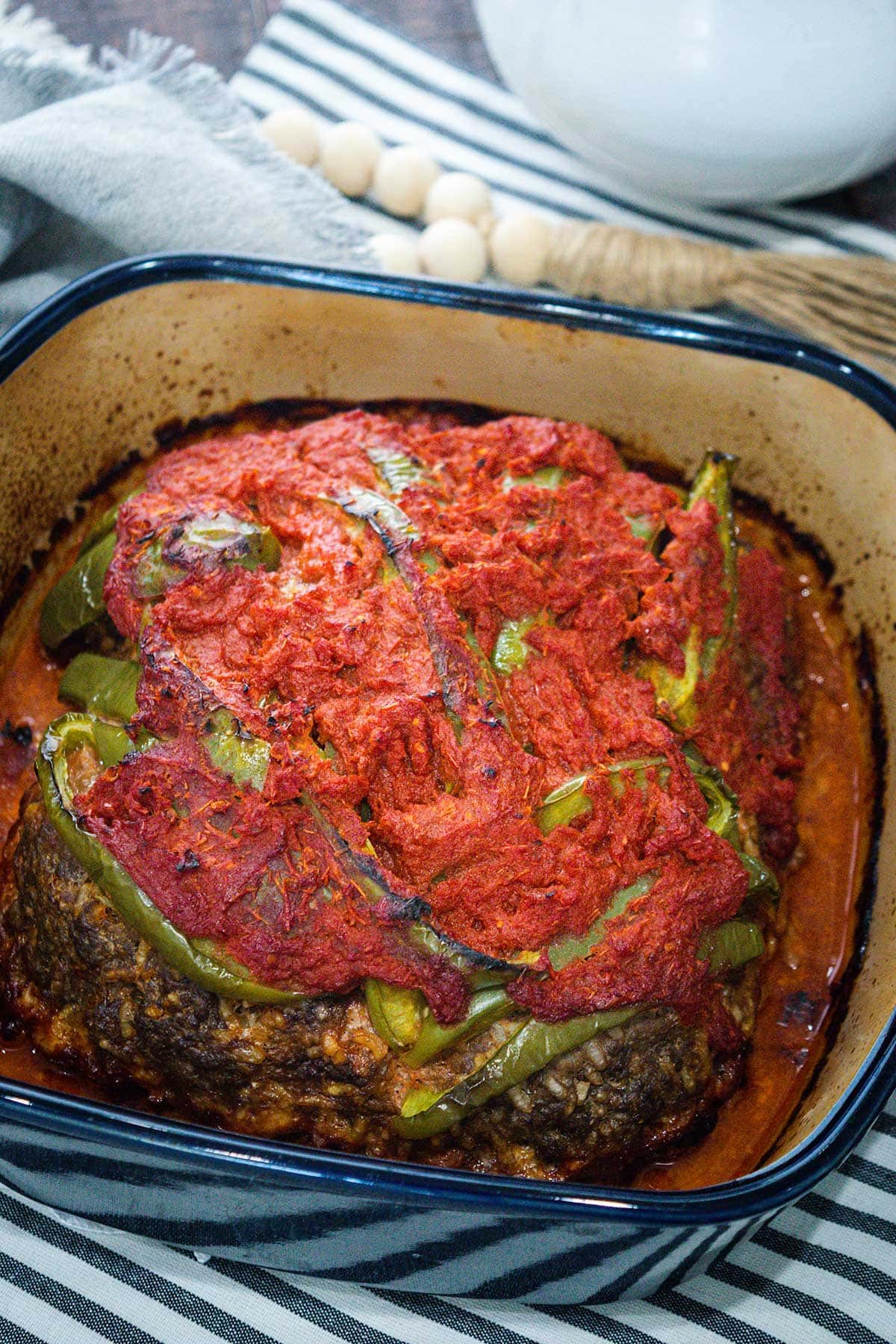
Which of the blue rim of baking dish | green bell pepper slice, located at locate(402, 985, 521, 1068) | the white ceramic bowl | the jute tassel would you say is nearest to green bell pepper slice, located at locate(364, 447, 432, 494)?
green bell pepper slice, located at locate(402, 985, 521, 1068)

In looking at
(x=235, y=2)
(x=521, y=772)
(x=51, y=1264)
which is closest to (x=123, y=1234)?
(x=51, y=1264)

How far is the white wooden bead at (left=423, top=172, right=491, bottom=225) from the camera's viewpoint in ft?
12.8

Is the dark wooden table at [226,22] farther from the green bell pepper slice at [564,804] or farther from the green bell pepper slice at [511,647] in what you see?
the green bell pepper slice at [564,804]

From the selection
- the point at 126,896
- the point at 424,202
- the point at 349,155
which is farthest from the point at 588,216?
the point at 126,896

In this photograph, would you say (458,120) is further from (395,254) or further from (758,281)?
(758,281)

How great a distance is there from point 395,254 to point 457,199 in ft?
0.97

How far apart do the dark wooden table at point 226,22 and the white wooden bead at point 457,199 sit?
0.59m

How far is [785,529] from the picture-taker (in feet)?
10.6

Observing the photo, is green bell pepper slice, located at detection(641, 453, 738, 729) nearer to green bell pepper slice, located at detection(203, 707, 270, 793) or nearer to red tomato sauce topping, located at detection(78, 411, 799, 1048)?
red tomato sauce topping, located at detection(78, 411, 799, 1048)

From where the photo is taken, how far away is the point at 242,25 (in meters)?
4.39

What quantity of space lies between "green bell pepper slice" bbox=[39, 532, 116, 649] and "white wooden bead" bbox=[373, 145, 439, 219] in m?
1.57

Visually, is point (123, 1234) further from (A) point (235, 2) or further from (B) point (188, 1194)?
(A) point (235, 2)

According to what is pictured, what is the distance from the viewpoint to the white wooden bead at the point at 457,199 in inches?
154

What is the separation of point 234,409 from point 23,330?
57 centimetres
